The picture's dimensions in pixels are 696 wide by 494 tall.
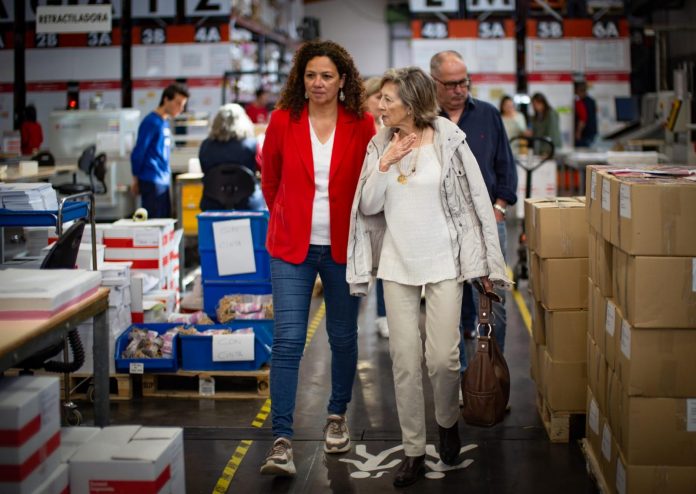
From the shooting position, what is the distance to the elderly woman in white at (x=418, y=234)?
362 centimetres

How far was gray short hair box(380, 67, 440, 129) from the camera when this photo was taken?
→ 143 inches

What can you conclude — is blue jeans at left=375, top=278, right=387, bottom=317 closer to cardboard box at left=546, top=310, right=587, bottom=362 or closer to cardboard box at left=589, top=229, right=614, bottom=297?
cardboard box at left=546, top=310, right=587, bottom=362

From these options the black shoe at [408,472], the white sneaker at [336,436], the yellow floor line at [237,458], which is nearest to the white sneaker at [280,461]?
the yellow floor line at [237,458]

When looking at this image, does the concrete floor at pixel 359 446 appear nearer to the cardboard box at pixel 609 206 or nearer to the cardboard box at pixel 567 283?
the cardboard box at pixel 567 283

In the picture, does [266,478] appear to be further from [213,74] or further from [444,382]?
[213,74]

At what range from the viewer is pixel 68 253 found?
3.94 m

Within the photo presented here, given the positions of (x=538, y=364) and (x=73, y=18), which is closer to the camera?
(x=538, y=364)

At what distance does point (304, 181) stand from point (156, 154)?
5.13 metres

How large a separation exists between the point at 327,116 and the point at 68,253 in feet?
4.00

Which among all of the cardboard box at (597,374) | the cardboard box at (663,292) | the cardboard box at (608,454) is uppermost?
the cardboard box at (663,292)

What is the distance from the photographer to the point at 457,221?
12.1 ft

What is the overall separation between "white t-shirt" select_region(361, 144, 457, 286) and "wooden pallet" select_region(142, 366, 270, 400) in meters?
1.73

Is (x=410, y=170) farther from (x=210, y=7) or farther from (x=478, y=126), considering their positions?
(x=210, y=7)

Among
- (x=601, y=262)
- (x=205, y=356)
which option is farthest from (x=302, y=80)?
(x=205, y=356)
